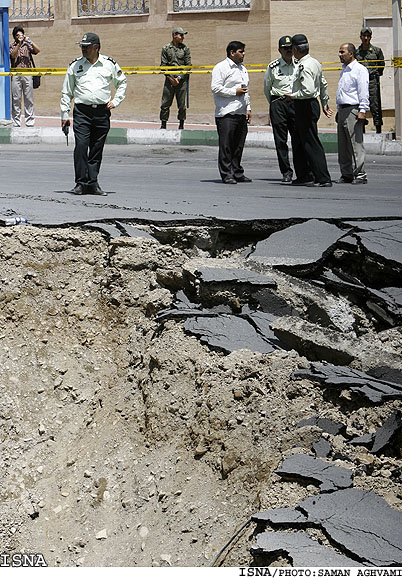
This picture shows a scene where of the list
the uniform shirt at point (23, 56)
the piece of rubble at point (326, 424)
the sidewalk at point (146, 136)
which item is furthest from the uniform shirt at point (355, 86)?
the uniform shirt at point (23, 56)

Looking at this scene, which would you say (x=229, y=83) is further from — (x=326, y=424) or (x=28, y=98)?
(x=28, y=98)

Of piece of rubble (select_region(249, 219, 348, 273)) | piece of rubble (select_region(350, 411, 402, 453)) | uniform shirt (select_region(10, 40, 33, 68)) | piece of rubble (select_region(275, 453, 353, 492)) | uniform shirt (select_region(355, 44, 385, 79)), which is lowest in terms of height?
piece of rubble (select_region(275, 453, 353, 492))

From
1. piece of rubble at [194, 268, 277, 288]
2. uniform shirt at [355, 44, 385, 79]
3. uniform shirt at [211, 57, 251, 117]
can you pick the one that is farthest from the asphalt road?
uniform shirt at [355, 44, 385, 79]

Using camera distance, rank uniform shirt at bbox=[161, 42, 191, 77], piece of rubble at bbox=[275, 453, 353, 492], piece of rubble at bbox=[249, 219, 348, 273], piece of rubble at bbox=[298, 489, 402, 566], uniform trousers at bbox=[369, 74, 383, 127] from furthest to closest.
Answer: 1. uniform shirt at bbox=[161, 42, 191, 77]
2. uniform trousers at bbox=[369, 74, 383, 127]
3. piece of rubble at bbox=[249, 219, 348, 273]
4. piece of rubble at bbox=[275, 453, 353, 492]
5. piece of rubble at bbox=[298, 489, 402, 566]

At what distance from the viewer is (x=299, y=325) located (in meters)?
5.96

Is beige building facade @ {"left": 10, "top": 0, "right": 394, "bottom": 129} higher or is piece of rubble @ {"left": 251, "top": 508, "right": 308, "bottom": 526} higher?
beige building facade @ {"left": 10, "top": 0, "right": 394, "bottom": 129}

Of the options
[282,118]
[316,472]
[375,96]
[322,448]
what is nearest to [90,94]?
[282,118]

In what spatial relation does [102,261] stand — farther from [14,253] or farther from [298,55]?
[298,55]

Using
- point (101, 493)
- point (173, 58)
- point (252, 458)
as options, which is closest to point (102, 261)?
point (101, 493)

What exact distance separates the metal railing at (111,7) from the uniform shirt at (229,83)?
10.7 m

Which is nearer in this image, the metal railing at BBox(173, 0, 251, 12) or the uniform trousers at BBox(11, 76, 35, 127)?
the uniform trousers at BBox(11, 76, 35, 127)

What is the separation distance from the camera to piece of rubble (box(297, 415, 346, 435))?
5.14 m

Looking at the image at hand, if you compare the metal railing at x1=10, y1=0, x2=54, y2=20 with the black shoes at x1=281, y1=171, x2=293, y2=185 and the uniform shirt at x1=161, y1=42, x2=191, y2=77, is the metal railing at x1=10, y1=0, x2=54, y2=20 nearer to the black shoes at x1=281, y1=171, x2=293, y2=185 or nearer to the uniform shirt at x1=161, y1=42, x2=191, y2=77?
the uniform shirt at x1=161, y1=42, x2=191, y2=77

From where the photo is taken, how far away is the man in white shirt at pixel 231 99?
10.4 metres
